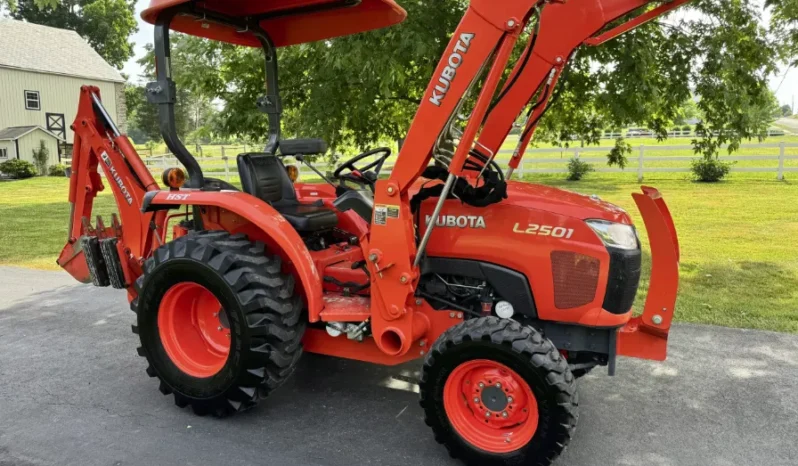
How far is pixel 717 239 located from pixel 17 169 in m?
25.3

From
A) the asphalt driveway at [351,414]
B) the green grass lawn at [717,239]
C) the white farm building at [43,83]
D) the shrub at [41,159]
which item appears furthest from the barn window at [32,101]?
the asphalt driveway at [351,414]

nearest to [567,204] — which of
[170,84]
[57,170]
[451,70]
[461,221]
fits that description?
[461,221]

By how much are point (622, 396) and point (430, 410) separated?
141 centimetres

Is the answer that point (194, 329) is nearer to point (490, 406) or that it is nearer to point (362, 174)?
point (362, 174)

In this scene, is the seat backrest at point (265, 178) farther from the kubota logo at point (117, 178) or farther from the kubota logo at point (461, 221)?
the kubota logo at point (461, 221)

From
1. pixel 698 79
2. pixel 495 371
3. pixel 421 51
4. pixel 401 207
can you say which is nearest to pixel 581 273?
pixel 495 371

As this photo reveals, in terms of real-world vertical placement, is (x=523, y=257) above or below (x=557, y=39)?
below

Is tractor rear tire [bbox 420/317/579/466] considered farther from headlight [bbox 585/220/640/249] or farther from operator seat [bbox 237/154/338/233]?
operator seat [bbox 237/154/338/233]

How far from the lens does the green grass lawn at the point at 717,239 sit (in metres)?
5.77

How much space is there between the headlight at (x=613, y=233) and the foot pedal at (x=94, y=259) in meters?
3.38

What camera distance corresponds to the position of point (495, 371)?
306 centimetres

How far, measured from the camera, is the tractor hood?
321 cm

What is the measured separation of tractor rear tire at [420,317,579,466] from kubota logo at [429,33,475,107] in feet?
3.52

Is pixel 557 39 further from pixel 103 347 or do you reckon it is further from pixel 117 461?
pixel 103 347
